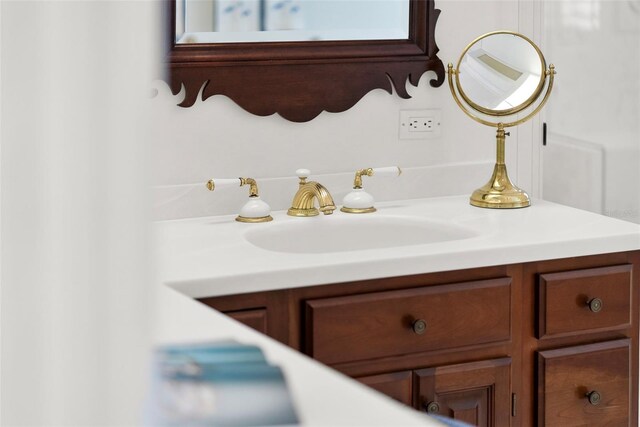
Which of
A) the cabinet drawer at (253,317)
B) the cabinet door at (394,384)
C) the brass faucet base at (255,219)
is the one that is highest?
the brass faucet base at (255,219)

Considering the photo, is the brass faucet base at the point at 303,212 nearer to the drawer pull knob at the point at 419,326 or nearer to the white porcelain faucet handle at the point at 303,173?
the white porcelain faucet handle at the point at 303,173

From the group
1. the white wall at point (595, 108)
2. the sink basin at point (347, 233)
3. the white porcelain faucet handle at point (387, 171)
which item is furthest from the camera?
the white wall at point (595, 108)

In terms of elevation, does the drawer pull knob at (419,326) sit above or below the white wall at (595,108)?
below

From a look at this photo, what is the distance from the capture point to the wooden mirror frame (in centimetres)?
215

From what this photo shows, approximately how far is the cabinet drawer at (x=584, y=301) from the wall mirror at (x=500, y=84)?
338mm

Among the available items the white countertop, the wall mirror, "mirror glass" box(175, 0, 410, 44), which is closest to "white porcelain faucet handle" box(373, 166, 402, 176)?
the white countertop

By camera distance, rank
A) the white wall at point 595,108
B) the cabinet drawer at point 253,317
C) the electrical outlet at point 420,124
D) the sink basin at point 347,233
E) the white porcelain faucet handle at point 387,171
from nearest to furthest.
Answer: the cabinet drawer at point 253,317, the sink basin at point 347,233, the white porcelain faucet handle at point 387,171, the electrical outlet at point 420,124, the white wall at point 595,108

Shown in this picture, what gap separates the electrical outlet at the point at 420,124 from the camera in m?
2.39

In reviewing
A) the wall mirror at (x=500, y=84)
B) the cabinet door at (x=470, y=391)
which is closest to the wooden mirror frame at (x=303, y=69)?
the wall mirror at (x=500, y=84)

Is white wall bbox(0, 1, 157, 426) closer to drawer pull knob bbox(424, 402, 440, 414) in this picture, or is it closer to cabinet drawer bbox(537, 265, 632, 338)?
drawer pull knob bbox(424, 402, 440, 414)

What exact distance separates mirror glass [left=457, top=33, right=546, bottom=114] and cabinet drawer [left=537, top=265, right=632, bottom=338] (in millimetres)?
512

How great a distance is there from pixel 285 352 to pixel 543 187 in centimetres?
180

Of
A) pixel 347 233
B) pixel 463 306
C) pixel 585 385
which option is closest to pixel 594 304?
pixel 585 385

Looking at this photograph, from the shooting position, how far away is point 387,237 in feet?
7.27
